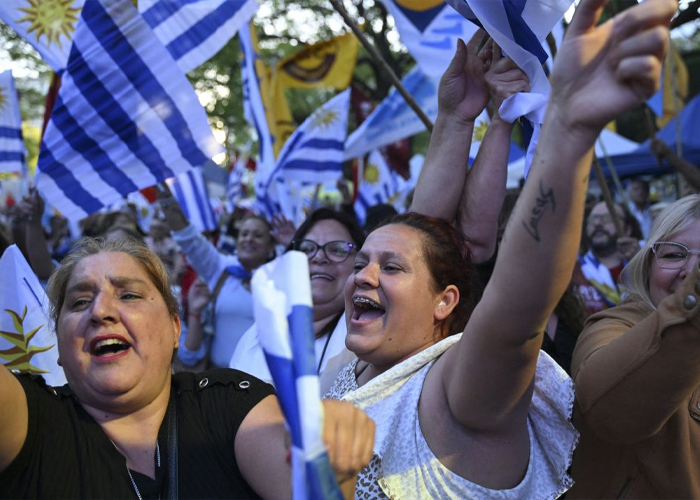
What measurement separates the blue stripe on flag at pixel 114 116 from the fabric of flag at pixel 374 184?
19.6 ft

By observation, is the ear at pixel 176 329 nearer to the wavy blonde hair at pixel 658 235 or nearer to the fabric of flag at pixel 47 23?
the wavy blonde hair at pixel 658 235

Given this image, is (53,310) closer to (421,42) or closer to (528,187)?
(528,187)

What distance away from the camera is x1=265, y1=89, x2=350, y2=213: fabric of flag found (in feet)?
22.4

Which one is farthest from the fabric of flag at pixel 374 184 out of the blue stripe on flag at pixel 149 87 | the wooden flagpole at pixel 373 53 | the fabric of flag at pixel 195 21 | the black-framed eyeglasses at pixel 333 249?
the black-framed eyeglasses at pixel 333 249

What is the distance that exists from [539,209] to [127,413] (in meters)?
1.26

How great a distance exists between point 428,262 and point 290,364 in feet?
3.06

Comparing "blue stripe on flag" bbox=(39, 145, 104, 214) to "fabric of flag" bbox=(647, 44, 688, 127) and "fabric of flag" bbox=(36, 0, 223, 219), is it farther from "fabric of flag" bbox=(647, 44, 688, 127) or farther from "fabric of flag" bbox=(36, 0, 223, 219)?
"fabric of flag" bbox=(647, 44, 688, 127)

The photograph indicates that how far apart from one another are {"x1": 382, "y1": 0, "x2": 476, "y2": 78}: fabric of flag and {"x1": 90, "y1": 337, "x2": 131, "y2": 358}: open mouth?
Result: 406 cm

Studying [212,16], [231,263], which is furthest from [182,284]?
[212,16]

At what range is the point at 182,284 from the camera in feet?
22.6

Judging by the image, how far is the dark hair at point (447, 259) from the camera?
2318mm

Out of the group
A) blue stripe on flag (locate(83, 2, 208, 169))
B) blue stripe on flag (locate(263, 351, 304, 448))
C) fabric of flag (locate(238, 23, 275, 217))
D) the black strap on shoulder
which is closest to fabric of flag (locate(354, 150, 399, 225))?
fabric of flag (locate(238, 23, 275, 217))

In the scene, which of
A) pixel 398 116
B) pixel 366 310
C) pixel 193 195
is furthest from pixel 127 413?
pixel 193 195

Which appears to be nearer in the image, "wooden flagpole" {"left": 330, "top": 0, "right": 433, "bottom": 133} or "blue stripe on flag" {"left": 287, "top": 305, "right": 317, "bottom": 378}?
"blue stripe on flag" {"left": 287, "top": 305, "right": 317, "bottom": 378}
